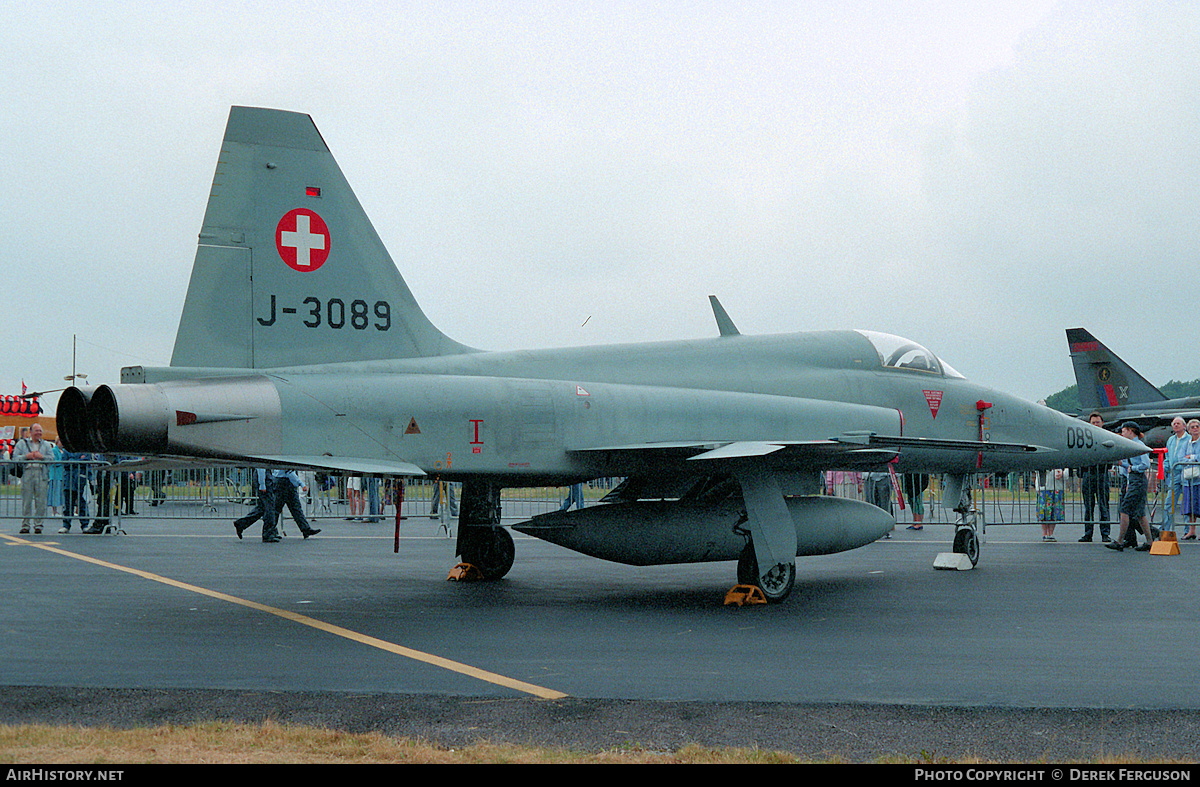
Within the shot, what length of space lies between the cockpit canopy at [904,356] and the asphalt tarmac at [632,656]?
98.8 inches

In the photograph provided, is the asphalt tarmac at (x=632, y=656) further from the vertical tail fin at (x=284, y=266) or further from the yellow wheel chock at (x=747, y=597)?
the vertical tail fin at (x=284, y=266)

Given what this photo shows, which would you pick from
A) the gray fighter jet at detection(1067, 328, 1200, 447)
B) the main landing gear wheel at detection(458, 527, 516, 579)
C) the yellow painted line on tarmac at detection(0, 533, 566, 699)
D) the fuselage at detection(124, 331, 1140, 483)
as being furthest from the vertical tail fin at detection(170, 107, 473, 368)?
the gray fighter jet at detection(1067, 328, 1200, 447)

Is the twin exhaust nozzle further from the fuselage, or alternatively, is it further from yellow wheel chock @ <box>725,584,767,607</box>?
yellow wheel chock @ <box>725,584,767,607</box>

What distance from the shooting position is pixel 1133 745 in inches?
195

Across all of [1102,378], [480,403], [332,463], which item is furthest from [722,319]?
[1102,378]

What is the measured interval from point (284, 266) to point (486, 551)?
433 centimetres

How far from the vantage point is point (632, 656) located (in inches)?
288

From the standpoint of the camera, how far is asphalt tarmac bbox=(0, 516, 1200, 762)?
210 inches

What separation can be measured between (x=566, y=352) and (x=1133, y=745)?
6871 millimetres

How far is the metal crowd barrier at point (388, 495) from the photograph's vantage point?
2041 centimetres

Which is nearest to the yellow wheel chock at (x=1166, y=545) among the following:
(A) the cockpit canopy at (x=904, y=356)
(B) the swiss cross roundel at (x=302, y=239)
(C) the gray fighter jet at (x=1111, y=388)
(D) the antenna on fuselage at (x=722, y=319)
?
(A) the cockpit canopy at (x=904, y=356)

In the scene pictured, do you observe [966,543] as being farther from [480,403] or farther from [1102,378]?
[1102,378]

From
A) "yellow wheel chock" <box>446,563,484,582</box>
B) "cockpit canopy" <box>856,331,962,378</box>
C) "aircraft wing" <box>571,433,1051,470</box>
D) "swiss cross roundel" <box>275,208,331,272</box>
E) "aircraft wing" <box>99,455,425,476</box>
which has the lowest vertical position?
"yellow wheel chock" <box>446,563,484,582</box>
